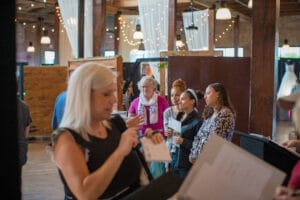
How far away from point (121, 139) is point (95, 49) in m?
5.27

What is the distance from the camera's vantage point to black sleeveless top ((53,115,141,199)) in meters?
1.65

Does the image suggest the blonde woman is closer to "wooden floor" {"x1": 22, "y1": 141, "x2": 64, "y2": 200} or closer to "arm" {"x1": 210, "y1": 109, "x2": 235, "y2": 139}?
"arm" {"x1": 210, "y1": 109, "x2": 235, "y2": 139}

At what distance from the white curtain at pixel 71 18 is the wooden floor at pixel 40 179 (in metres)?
1.92

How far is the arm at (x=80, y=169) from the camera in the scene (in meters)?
1.57

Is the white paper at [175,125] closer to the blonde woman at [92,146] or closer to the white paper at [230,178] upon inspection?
the blonde woman at [92,146]

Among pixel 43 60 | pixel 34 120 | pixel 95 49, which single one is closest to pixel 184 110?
pixel 95 49

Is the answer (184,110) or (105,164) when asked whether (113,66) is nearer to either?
(184,110)

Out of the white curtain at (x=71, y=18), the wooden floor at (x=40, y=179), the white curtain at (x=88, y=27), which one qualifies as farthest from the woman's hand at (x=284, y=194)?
the white curtain at (x=71, y=18)

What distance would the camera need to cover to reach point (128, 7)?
14094 millimetres

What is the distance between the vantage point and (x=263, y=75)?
474 centimetres

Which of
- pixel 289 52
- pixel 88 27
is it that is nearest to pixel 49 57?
pixel 289 52

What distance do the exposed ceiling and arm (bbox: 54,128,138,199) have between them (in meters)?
10.9

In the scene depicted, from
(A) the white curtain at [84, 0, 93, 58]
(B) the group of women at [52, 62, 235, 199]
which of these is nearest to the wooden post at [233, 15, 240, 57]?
(A) the white curtain at [84, 0, 93, 58]

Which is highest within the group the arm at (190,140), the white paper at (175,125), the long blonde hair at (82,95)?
the long blonde hair at (82,95)
